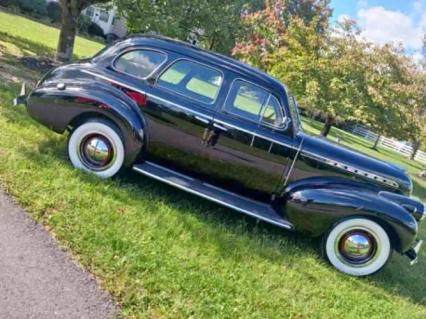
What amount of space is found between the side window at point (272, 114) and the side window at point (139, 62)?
1.28 m

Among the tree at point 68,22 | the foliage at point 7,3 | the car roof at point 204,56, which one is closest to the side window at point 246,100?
the car roof at point 204,56

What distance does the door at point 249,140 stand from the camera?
5066 millimetres

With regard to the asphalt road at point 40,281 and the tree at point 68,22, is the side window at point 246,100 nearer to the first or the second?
the asphalt road at point 40,281

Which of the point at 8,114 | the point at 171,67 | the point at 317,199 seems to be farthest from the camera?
the point at 8,114

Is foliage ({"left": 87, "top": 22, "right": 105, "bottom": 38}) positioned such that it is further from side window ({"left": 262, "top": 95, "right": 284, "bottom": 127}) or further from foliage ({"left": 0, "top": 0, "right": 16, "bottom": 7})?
side window ({"left": 262, "top": 95, "right": 284, "bottom": 127})

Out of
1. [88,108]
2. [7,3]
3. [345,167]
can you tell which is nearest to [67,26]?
[88,108]

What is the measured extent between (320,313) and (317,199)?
1307 millimetres

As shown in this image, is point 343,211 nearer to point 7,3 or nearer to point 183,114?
point 183,114

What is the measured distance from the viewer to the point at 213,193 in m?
5.05

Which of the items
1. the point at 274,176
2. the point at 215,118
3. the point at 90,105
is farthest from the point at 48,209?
the point at 274,176

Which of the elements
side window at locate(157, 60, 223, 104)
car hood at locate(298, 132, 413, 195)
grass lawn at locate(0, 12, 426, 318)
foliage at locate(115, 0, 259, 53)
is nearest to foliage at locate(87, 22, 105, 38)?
foliage at locate(115, 0, 259, 53)

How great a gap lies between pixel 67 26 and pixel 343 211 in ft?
26.6

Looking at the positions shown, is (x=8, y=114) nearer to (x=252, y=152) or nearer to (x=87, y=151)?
(x=87, y=151)

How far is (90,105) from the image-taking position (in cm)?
500
